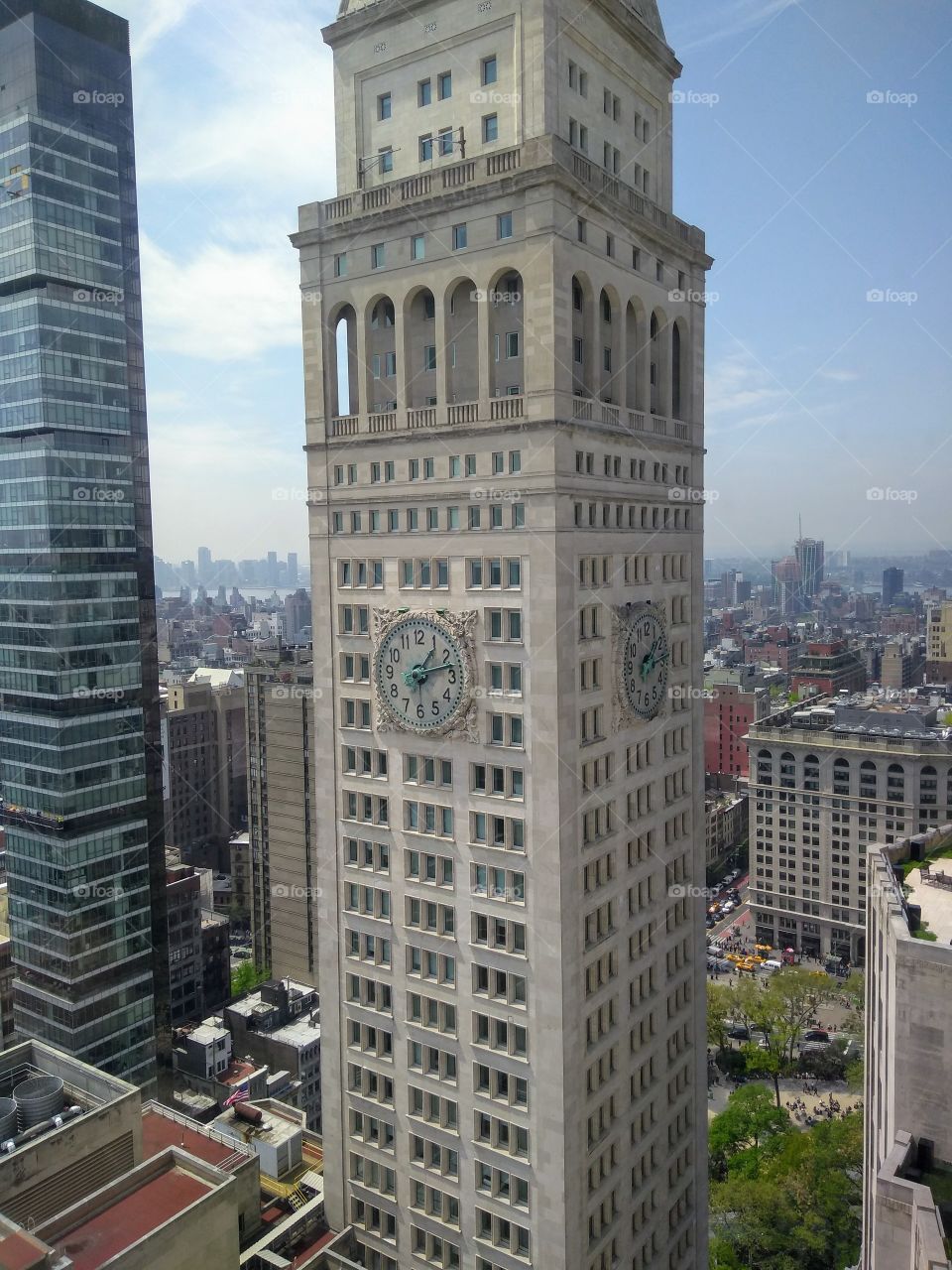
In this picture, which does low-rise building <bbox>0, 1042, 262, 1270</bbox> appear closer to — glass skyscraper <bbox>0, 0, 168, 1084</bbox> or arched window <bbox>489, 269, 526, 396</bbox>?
arched window <bbox>489, 269, 526, 396</bbox>

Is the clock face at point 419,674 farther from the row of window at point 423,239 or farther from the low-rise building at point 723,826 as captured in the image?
the low-rise building at point 723,826

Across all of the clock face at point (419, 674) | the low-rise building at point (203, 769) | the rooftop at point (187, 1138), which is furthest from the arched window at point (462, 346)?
the low-rise building at point (203, 769)

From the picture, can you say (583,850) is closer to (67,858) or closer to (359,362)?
(359,362)

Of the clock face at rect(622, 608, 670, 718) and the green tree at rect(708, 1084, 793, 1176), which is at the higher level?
the clock face at rect(622, 608, 670, 718)

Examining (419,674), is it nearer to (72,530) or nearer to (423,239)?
(423,239)

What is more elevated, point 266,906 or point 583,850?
point 583,850

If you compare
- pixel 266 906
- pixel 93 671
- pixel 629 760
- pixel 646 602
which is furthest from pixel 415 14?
pixel 266 906

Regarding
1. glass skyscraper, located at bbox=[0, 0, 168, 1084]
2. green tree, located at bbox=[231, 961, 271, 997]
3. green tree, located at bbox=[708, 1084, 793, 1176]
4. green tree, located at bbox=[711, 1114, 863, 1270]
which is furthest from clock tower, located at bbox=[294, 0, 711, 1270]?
green tree, located at bbox=[231, 961, 271, 997]
